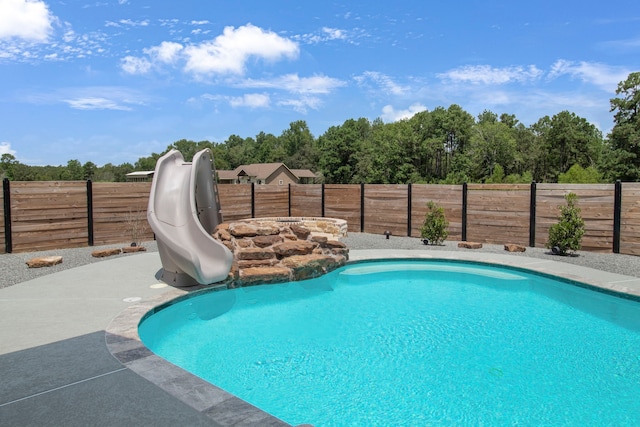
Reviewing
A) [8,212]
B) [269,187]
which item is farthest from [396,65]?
[8,212]

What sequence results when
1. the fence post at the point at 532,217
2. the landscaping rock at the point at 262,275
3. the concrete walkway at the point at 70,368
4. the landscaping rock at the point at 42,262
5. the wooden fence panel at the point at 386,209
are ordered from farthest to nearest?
1. the wooden fence panel at the point at 386,209
2. the fence post at the point at 532,217
3. the landscaping rock at the point at 42,262
4. the landscaping rock at the point at 262,275
5. the concrete walkway at the point at 70,368

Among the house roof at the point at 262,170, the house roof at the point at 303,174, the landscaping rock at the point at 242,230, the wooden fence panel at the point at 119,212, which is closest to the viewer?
the landscaping rock at the point at 242,230

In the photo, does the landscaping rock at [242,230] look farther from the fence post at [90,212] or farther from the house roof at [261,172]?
the house roof at [261,172]

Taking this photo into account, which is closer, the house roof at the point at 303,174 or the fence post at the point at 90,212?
the fence post at the point at 90,212

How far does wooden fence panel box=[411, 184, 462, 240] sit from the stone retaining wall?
5011mm

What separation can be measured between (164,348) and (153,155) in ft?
289

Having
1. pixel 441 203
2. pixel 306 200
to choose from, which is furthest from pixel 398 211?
pixel 306 200

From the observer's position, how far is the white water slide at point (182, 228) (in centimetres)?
678

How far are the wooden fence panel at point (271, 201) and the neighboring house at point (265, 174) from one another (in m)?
38.9

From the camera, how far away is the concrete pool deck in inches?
113

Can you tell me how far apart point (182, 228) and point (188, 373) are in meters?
4.24

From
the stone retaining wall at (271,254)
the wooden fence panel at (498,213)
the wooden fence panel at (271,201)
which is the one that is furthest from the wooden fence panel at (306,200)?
the stone retaining wall at (271,254)

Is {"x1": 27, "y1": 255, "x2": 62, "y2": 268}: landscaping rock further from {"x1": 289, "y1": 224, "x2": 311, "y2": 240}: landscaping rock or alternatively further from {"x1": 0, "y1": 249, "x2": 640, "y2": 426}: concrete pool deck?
{"x1": 289, "y1": 224, "x2": 311, "y2": 240}: landscaping rock

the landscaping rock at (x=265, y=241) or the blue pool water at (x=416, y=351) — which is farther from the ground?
the landscaping rock at (x=265, y=241)
